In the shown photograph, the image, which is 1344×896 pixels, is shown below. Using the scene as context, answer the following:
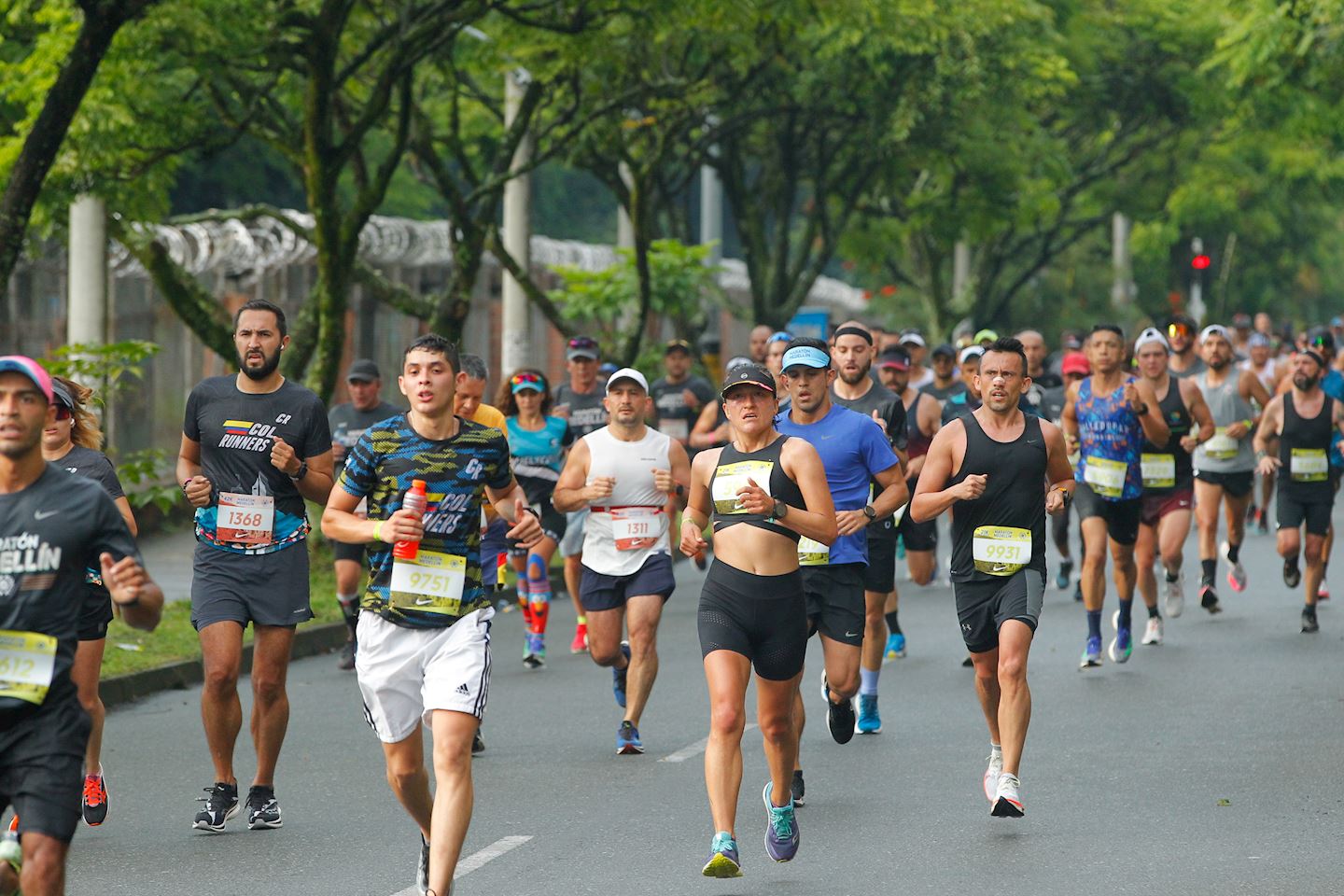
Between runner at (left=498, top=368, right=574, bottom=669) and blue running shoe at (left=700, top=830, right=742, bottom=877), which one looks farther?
runner at (left=498, top=368, right=574, bottom=669)

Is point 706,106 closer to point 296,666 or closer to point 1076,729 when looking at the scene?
point 296,666

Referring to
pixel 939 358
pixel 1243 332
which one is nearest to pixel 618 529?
pixel 939 358

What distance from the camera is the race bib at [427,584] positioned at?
669 centimetres

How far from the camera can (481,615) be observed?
22.3 ft

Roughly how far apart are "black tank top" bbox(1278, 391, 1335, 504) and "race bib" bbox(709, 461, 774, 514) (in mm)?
7880

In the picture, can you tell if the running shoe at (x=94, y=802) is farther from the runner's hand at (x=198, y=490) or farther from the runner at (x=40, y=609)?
the runner at (x=40, y=609)

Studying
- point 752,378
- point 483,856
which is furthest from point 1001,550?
point 483,856

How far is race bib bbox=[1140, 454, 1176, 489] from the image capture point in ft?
43.3

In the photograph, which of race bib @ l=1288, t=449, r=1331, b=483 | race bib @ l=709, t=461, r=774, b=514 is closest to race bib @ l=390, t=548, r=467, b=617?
race bib @ l=709, t=461, r=774, b=514

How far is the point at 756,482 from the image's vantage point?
7398 millimetres

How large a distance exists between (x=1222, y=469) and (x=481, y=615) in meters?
9.93

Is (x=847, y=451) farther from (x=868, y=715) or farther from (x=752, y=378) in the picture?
(x=868, y=715)

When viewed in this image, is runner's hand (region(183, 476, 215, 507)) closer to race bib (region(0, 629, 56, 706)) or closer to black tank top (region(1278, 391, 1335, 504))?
race bib (region(0, 629, 56, 706))

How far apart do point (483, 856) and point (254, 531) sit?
159 centimetres
